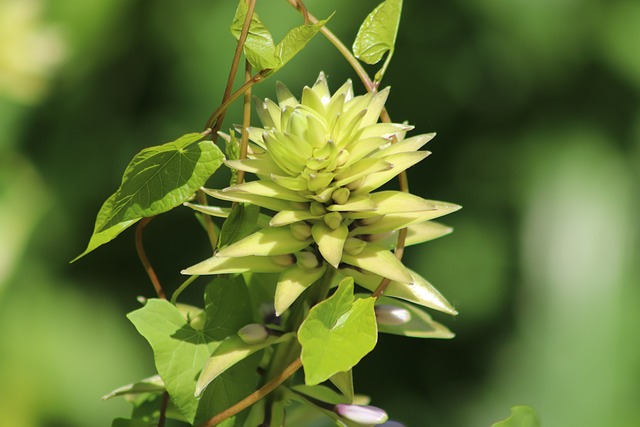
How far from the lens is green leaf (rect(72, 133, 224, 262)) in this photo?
346 millimetres

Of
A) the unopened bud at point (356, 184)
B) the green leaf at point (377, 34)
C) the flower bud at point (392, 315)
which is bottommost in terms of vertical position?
the flower bud at point (392, 315)

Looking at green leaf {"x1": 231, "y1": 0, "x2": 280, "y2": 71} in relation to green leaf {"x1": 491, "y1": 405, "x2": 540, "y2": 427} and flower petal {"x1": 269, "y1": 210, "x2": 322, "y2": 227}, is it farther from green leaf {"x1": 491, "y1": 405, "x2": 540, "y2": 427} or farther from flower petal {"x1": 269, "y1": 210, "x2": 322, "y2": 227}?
green leaf {"x1": 491, "y1": 405, "x2": 540, "y2": 427}

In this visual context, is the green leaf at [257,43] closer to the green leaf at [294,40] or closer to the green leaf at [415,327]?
the green leaf at [294,40]

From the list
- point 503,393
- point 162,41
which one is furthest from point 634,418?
point 162,41

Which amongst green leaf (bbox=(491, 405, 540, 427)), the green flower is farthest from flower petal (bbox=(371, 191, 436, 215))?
green leaf (bbox=(491, 405, 540, 427))

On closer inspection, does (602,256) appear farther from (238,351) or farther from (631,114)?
(238,351)

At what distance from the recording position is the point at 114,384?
3.60 feet

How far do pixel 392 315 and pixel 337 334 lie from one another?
6 cm

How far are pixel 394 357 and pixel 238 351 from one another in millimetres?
838

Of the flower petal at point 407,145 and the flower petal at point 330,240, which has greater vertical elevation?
the flower petal at point 407,145

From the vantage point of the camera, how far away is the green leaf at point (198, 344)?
0.36 meters

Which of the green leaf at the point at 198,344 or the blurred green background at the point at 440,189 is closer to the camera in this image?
the green leaf at the point at 198,344

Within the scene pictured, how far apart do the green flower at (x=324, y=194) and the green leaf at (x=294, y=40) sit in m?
0.02

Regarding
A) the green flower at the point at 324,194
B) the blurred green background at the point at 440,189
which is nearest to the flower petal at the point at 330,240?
the green flower at the point at 324,194
